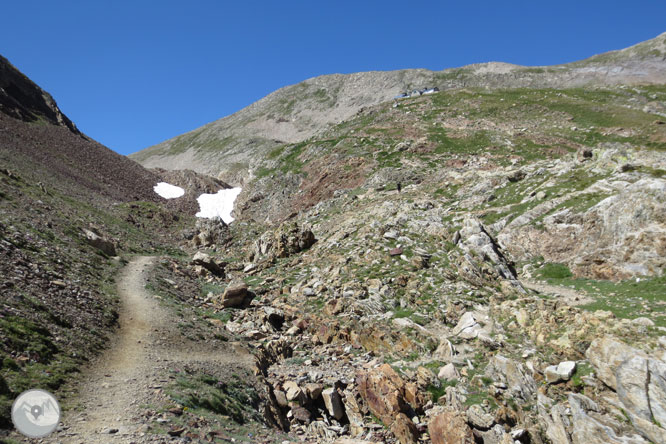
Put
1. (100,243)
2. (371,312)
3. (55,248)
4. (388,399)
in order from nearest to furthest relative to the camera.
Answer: (388,399), (371,312), (55,248), (100,243)

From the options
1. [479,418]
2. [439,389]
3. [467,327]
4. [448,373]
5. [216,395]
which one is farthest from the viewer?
[467,327]

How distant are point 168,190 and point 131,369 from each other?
Result: 74.8m

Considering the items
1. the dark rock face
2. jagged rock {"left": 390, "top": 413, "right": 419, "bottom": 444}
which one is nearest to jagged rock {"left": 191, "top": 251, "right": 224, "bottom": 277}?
jagged rock {"left": 390, "top": 413, "right": 419, "bottom": 444}

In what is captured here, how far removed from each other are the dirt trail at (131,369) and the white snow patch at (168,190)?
58.8 meters

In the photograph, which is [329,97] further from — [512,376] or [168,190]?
[512,376]

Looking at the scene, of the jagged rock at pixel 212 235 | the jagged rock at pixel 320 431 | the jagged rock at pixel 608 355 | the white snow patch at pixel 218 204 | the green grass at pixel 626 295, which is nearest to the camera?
the jagged rock at pixel 608 355

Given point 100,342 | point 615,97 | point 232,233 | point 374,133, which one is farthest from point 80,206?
point 615,97

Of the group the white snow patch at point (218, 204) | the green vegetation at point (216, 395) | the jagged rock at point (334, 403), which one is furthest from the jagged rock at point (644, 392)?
the white snow patch at point (218, 204)

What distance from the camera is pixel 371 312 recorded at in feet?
68.1

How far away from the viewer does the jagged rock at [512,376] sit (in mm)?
13500

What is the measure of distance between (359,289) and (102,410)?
49.1 ft

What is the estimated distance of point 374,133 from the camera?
6912 cm

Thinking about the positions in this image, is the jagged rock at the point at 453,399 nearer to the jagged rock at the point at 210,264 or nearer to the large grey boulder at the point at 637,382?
the large grey boulder at the point at 637,382

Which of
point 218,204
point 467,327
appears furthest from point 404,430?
point 218,204
